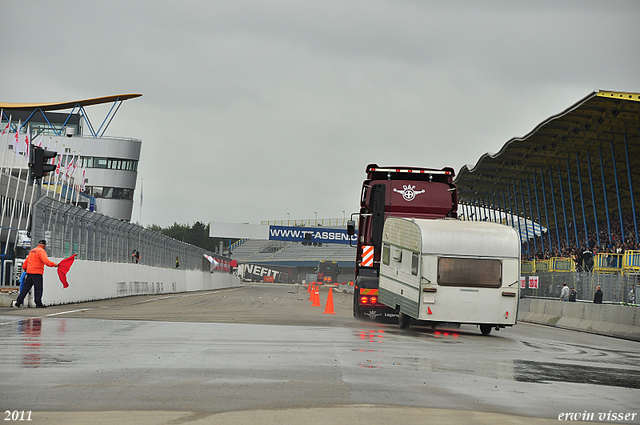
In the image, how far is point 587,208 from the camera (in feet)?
206

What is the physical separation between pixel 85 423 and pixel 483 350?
9.20 m

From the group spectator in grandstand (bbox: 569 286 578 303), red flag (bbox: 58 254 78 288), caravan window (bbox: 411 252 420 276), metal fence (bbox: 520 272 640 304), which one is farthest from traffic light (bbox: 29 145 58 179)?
spectator in grandstand (bbox: 569 286 578 303)

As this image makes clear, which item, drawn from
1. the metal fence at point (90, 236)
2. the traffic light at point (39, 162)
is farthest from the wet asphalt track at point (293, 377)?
the metal fence at point (90, 236)

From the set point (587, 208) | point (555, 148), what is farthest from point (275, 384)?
point (587, 208)

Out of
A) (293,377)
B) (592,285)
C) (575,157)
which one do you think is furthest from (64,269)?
(575,157)

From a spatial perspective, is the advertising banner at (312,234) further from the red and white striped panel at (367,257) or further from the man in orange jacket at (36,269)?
the red and white striped panel at (367,257)

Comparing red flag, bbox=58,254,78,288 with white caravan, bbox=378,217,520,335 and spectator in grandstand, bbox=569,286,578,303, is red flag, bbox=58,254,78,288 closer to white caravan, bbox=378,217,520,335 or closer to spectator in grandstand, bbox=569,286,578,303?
white caravan, bbox=378,217,520,335

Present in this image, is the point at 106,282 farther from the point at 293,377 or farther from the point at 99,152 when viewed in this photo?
the point at 99,152

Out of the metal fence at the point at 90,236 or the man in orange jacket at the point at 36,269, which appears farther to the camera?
the metal fence at the point at 90,236

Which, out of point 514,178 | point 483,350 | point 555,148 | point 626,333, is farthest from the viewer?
point 514,178

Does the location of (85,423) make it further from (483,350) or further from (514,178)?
(514,178)

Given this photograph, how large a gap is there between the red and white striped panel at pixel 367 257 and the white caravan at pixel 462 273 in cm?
294

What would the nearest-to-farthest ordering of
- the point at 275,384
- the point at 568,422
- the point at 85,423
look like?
the point at 85,423 → the point at 568,422 → the point at 275,384

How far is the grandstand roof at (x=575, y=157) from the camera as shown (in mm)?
36438
